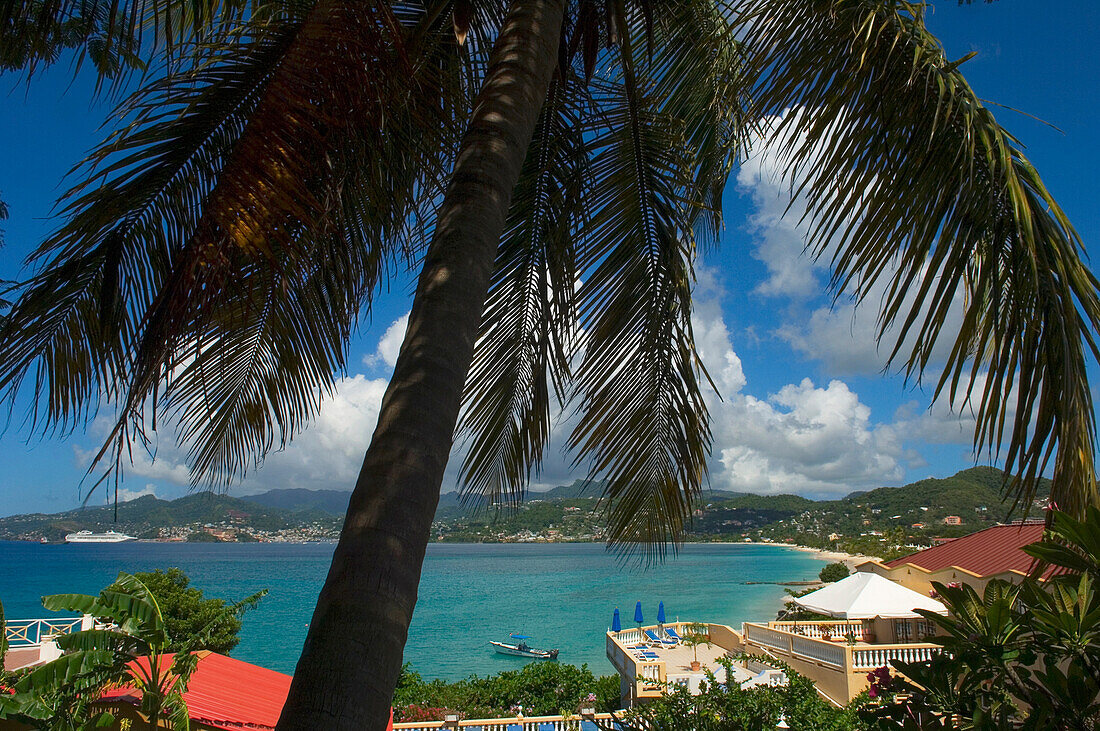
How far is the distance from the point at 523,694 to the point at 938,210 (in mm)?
15702

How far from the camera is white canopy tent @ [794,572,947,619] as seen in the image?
12.9 meters

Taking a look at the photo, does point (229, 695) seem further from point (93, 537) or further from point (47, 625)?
point (93, 537)

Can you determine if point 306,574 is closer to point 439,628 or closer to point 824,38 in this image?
point 439,628

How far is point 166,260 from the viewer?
2.58 m

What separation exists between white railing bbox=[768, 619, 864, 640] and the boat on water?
176716 millimetres

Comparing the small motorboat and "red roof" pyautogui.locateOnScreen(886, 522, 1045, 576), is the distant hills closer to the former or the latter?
the small motorboat

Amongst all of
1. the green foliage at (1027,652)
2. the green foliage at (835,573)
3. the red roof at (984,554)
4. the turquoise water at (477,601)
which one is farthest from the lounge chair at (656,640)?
the green foliage at (1027,652)

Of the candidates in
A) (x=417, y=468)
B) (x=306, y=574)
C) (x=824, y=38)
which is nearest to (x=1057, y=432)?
(x=824, y=38)

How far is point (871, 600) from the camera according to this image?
13.2 m

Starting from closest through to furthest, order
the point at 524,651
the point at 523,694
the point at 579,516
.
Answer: the point at 523,694 → the point at 524,651 → the point at 579,516

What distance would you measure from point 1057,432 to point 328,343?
9.58 feet

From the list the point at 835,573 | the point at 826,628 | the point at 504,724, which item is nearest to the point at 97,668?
the point at 504,724

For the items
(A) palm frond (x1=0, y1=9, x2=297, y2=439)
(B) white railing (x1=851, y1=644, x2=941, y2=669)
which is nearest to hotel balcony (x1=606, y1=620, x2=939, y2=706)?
(B) white railing (x1=851, y1=644, x2=941, y2=669)

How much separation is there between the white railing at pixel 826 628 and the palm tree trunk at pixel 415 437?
1532 cm
